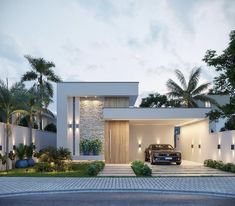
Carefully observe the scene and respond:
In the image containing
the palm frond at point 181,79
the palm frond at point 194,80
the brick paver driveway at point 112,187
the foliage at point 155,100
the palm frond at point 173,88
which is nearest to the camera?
the brick paver driveway at point 112,187

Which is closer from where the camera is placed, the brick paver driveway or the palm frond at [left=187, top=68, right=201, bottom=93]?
the brick paver driveway

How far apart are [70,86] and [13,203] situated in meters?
17.6

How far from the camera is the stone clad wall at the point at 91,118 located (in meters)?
28.9

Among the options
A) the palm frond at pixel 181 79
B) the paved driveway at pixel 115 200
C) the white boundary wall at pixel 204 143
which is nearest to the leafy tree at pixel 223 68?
the white boundary wall at pixel 204 143

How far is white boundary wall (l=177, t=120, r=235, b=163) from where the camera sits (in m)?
22.7

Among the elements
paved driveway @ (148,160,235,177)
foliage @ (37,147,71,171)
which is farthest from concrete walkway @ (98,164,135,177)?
foliage @ (37,147,71,171)

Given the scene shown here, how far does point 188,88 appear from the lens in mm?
38281

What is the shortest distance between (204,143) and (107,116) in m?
6.74

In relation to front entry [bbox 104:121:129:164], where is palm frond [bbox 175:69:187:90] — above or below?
above

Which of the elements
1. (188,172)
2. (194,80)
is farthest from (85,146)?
(194,80)

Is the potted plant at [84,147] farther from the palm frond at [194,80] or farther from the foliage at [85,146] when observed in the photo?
the palm frond at [194,80]

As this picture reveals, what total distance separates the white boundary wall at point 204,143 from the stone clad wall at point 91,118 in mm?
6919

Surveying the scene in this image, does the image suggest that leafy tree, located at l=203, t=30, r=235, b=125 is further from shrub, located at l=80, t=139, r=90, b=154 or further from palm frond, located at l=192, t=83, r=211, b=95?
palm frond, located at l=192, t=83, r=211, b=95

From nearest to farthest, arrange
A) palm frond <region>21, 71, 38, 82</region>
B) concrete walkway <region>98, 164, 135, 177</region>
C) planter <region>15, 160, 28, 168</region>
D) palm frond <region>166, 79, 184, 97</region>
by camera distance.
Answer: concrete walkway <region>98, 164, 135, 177</region>
planter <region>15, 160, 28, 168</region>
palm frond <region>166, 79, 184, 97</region>
palm frond <region>21, 71, 38, 82</region>
